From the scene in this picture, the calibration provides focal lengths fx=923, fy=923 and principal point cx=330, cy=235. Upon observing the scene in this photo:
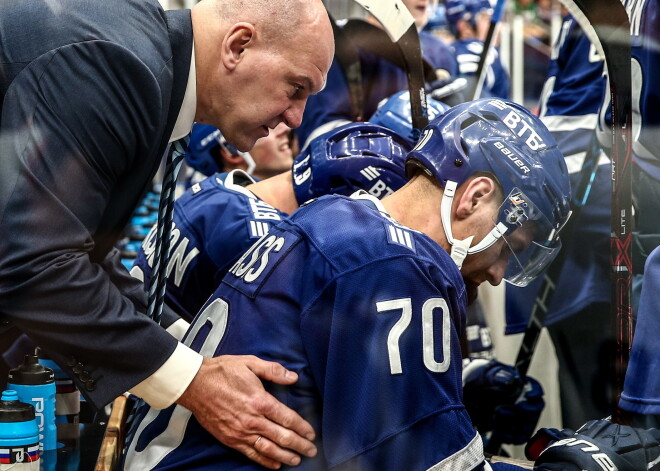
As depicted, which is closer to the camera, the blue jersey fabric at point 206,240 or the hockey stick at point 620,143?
the hockey stick at point 620,143

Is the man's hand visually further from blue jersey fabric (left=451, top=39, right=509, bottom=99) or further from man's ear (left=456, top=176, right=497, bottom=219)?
blue jersey fabric (left=451, top=39, right=509, bottom=99)

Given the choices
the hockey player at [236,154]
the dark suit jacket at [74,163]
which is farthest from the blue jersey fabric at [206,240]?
the hockey player at [236,154]

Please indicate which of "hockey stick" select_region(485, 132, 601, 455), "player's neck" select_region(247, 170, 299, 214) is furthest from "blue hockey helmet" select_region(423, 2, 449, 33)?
"player's neck" select_region(247, 170, 299, 214)

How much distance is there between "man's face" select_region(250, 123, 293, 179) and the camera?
11.9 feet

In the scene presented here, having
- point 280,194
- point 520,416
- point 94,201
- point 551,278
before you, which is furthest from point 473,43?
point 94,201

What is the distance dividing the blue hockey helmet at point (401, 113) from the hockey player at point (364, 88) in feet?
2.02

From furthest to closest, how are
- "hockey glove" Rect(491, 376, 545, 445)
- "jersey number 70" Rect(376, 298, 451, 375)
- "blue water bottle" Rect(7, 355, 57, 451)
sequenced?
"hockey glove" Rect(491, 376, 545, 445) < "blue water bottle" Rect(7, 355, 57, 451) < "jersey number 70" Rect(376, 298, 451, 375)

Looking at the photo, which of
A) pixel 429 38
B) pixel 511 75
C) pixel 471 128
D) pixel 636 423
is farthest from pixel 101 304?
pixel 511 75

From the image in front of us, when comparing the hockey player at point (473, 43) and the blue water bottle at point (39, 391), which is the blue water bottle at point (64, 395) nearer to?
the blue water bottle at point (39, 391)

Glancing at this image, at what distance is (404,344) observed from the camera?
1377mm

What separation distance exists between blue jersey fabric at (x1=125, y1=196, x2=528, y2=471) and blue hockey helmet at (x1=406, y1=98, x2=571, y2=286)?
29 centimetres

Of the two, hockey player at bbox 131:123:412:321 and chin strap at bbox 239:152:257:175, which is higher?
hockey player at bbox 131:123:412:321

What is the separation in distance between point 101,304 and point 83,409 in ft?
2.42

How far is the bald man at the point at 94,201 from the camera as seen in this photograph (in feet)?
4.72
